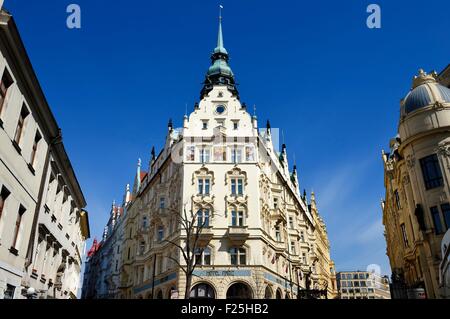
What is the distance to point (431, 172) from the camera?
29.1 meters


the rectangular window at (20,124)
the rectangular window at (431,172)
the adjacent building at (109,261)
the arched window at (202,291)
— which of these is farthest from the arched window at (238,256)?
the rectangular window at (20,124)

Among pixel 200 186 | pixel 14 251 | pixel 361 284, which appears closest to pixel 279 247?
pixel 200 186

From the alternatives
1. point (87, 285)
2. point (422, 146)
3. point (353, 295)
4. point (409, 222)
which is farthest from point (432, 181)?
point (353, 295)

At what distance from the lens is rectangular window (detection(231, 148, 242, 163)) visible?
1725 inches

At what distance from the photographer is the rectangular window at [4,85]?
1412cm

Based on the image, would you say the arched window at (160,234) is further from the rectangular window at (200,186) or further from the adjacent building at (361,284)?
the adjacent building at (361,284)

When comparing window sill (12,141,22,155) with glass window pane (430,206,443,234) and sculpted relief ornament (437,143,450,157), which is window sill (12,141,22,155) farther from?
sculpted relief ornament (437,143,450,157)

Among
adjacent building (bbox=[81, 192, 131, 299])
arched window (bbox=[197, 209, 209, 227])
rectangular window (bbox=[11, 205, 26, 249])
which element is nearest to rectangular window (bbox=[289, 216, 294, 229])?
arched window (bbox=[197, 209, 209, 227])

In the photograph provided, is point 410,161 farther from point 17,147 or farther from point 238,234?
point 17,147

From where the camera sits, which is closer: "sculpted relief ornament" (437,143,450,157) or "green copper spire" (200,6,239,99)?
"sculpted relief ornament" (437,143,450,157)

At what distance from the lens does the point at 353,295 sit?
15812cm

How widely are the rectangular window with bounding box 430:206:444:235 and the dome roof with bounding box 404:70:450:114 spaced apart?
8.87 meters

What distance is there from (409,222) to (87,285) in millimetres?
103506

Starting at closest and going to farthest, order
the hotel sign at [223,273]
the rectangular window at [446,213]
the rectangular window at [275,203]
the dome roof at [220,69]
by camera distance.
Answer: the rectangular window at [446,213] → the hotel sign at [223,273] → the rectangular window at [275,203] → the dome roof at [220,69]
